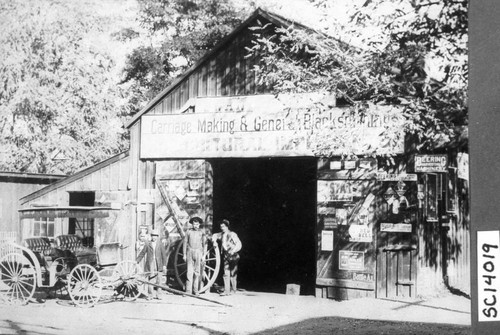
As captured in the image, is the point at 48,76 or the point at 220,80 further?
the point at 220,80

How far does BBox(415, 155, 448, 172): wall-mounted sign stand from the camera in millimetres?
5500

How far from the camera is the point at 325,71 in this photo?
5207 millimetres

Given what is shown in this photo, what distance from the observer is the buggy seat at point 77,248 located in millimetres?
7090

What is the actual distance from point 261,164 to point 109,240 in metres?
2.10

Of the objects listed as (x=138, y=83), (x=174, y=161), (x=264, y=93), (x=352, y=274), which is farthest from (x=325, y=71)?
(x=352, y=274)

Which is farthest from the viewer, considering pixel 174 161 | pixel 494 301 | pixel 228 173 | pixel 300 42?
pixel 228 173

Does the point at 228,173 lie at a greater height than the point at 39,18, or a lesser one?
lesser

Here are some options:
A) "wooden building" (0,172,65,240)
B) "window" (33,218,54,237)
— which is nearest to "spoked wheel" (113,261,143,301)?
"wooden building" (0,172,65,240)

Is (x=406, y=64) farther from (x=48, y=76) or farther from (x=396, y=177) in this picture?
(x=48, y=76)

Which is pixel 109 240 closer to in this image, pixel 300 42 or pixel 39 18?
pixel 39 18

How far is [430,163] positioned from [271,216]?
11.4 ft

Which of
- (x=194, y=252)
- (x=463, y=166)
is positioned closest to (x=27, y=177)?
(x=194, y=252)

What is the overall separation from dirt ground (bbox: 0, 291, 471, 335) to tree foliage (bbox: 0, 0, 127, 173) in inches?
59.0

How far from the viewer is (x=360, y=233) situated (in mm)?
7012
